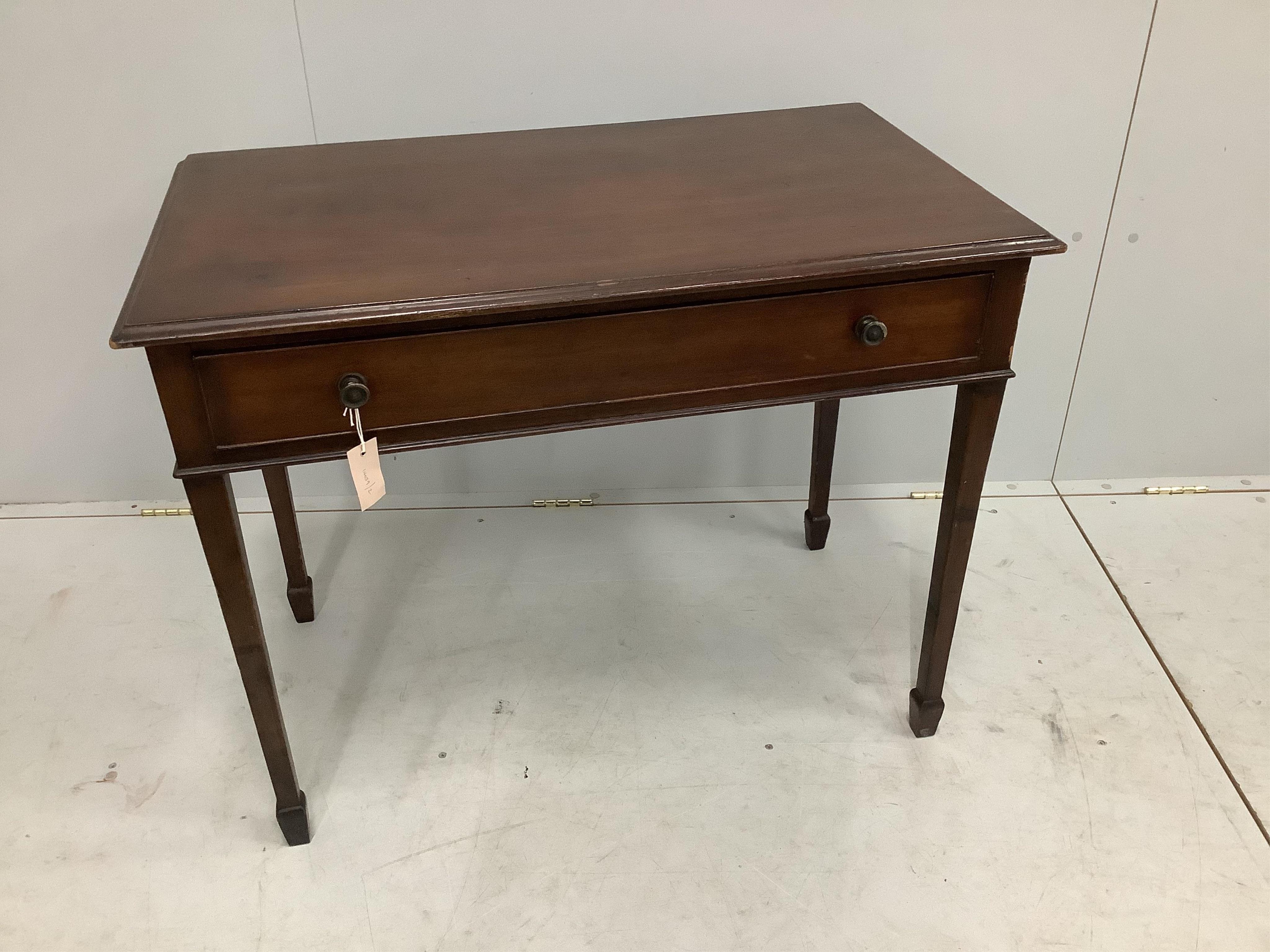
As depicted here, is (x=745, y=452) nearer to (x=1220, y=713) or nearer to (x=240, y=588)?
(x=1220, y=713)

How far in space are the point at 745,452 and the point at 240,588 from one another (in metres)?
1.21

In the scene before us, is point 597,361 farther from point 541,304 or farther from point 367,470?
point 367,470

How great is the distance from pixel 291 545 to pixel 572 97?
958 millimetres

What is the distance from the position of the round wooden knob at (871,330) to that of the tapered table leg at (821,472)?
628 millimetres

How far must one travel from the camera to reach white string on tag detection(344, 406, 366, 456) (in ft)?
3.88

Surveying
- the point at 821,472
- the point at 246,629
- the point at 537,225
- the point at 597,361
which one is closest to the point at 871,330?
the point at 597,361

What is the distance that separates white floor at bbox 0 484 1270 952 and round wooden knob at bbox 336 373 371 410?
739 millimetres

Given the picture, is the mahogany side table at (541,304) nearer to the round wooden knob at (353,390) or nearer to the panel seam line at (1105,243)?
the round wooden knob at (353,390)

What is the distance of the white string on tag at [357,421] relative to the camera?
1.18 meters

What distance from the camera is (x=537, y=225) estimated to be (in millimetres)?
1305

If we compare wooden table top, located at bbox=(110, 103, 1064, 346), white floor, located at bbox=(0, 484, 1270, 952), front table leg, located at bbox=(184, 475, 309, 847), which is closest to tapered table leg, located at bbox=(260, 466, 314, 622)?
white floor, located at bbox=(0, 484, 1270, 952)

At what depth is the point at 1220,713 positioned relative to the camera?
1728 mm

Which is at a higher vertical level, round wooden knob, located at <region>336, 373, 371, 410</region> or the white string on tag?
round wooden knob, located at <region>336, 373, 371, 410</region>

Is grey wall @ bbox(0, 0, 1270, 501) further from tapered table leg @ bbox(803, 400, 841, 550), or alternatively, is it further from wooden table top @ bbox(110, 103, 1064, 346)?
tapered table leg @ bbox(803, 400, 841, 550)
